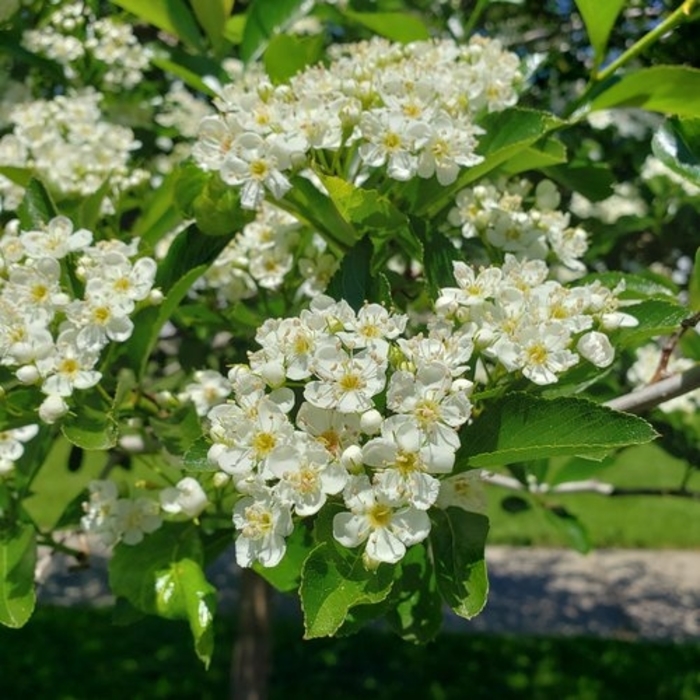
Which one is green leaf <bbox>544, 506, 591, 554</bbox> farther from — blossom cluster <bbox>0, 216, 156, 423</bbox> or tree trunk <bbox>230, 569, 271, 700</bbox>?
tree trunk <bbox>230, 569, 271, 700</bbox>

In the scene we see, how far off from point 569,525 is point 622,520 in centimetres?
725

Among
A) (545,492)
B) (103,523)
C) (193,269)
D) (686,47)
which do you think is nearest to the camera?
(193,269)

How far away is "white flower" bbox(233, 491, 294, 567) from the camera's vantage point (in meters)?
1.02

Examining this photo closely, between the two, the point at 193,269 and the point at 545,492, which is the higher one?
the point at 193,269

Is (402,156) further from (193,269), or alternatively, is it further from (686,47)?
(686,47)

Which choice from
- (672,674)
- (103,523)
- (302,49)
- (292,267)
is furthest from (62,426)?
(672,674)

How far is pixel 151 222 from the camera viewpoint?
167 centimetres

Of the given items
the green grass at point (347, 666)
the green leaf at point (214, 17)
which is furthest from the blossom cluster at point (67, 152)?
the green grass at point (347, 666)

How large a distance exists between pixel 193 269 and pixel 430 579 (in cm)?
51

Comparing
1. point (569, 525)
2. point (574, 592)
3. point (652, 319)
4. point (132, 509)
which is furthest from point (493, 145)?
point (574, 592)

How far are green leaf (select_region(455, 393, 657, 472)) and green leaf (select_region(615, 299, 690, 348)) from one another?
0.25 meters

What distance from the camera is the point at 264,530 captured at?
40.6 inches

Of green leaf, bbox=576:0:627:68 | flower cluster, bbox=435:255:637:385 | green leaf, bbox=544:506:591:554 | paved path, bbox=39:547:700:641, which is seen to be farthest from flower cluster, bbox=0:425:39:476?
paved path, bbox=39:547:700:641

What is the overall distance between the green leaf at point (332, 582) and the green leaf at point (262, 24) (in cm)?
122
